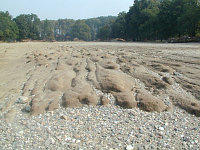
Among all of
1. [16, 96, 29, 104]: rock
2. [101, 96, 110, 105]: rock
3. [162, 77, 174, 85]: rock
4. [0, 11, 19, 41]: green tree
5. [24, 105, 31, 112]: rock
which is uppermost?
[0, 11, 19, 41]: green tree

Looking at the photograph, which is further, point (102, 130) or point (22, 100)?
point (22, 100)

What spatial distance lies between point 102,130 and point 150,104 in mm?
1436

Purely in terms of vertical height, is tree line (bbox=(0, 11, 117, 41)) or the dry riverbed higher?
tree line (bbox=(0, 11, 117, 41))

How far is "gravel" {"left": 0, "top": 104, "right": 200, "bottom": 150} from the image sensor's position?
3.39m

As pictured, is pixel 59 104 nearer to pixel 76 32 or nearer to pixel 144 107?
pixel 144 107

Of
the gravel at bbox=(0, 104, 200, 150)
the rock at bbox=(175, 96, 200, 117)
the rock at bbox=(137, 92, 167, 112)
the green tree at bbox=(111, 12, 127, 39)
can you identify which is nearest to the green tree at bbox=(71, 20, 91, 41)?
the green tree at bbox=(111, 12, 127, 39)

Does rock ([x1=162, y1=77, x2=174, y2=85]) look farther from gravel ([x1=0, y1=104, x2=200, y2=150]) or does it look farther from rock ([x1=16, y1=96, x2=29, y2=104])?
rock ([x1=16, y1=96, x2=29, y2=104])

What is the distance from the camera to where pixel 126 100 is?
4.88m

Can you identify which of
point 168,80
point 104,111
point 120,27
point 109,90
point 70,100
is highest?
point 120,27

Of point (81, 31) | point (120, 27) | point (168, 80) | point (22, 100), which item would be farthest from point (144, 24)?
point (81, 31)

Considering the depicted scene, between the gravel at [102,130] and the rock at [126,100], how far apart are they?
19 cm

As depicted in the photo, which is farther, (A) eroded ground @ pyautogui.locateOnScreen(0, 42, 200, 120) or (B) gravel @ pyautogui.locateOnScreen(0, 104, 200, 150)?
(A) eroded ground @ pyautogui.locateOnScreen(0, 42, 200, 120)

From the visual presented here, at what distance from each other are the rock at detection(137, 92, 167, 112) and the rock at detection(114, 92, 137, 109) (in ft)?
0.54

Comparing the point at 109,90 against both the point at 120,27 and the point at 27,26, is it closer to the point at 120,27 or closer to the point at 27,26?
the point at 120,27
